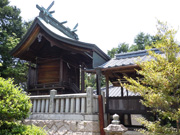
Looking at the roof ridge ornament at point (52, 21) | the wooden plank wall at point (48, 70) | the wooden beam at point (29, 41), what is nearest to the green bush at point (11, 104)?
the wooden plank wall at point (48, 70)

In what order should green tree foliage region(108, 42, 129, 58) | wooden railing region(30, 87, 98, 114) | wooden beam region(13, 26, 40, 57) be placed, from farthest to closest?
green tree foliage region(108, 42, 129, 58)
wooden beam region(13, 26, 40, 57)
wooden railing region(30, 87, 98, 114)

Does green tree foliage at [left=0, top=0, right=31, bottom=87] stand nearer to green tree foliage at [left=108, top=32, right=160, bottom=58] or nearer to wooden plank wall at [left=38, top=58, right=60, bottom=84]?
wooden plank wall at [left=38, top=58, right=60, bottom=84]

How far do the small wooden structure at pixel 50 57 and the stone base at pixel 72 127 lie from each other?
4.27 m

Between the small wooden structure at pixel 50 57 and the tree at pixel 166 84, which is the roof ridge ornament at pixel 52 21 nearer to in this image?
the small wooden structure at pixel 50 57

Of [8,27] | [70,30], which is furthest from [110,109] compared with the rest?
[8,27]

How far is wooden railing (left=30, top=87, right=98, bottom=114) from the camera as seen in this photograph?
7182 millimetres

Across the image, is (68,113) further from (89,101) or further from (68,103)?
(89,101)

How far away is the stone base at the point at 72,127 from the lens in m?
6.86

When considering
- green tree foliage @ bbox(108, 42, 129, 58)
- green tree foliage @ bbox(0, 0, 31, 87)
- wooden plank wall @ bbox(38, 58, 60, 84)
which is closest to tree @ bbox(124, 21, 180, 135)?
wooden plank wall @ bbox(38, 58, 60, 84)

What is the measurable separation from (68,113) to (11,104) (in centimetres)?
280

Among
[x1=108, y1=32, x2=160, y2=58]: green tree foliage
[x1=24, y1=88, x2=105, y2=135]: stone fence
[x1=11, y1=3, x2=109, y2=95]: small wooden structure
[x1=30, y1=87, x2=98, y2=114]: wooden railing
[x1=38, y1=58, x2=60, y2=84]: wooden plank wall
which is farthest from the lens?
[x1=108, y1=32, x2=160, y2=58]: green tree foliage

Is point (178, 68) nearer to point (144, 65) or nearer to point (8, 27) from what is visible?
point (144, 65)

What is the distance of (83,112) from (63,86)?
485 cm

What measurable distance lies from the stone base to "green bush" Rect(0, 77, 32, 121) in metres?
2.40
